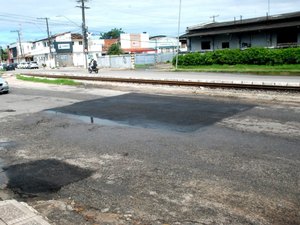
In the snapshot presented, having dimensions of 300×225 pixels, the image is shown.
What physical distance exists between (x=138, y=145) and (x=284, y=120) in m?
4.62

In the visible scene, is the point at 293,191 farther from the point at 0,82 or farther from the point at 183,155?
the point at 0,82

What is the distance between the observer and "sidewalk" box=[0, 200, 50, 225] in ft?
13.7

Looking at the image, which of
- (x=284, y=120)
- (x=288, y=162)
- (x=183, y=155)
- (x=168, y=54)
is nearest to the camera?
(x=288, y=162)

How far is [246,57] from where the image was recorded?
34906 mm

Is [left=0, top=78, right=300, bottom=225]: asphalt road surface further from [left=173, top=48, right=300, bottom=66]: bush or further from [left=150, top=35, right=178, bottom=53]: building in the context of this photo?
[left=150, top=35, right=178, bottom=53]: building

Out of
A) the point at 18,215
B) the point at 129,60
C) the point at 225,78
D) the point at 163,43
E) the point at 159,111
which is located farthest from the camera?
the point at 163,43

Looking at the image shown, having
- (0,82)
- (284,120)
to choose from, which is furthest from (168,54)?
(284,120)

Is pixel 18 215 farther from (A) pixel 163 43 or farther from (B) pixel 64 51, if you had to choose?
(A) pixel 163 43

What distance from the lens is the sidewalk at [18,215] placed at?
417 cm

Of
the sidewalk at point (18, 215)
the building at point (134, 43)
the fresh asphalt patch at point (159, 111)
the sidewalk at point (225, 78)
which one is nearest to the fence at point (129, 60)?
the sidewalk at point (225, 78)

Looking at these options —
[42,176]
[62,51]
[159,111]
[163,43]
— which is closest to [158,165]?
[42,176]

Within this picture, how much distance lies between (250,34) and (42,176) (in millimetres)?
38020

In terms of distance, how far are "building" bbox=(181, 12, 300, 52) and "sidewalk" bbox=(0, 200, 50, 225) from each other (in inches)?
1401

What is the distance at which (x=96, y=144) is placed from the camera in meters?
8.25
